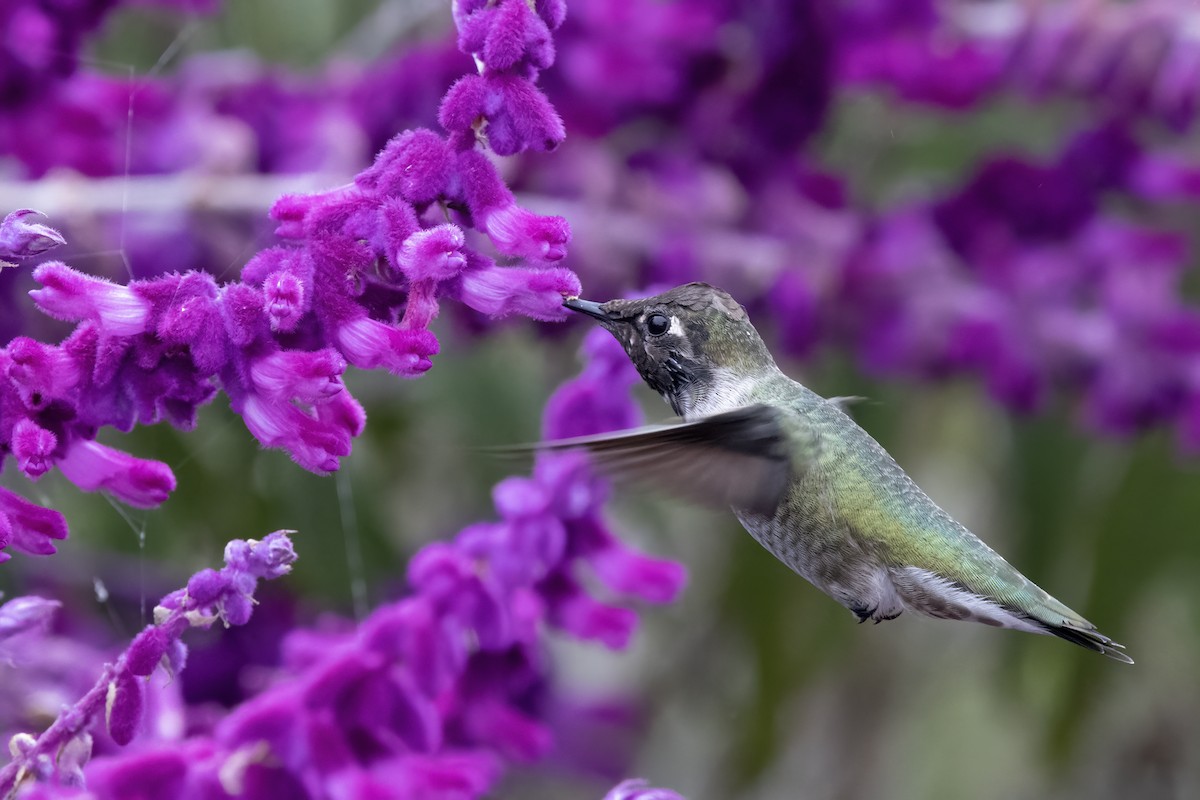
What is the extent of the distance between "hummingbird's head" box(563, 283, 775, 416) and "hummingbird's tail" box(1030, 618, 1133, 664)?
9.0 inches

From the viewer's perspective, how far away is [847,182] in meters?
1.35

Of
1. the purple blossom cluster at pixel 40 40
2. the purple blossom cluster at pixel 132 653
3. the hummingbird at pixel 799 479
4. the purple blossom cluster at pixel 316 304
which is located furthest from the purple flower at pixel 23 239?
the purple blossom cluster at pixel 40 40

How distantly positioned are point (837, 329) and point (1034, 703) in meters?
0.64

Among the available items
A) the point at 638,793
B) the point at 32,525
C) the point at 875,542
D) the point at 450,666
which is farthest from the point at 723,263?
the point at 32,525

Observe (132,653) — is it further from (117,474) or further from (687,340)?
(687,340)

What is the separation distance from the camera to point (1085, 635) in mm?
803

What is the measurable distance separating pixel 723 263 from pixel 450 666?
0.54 metres

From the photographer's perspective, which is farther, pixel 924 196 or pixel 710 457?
pixel 924 196

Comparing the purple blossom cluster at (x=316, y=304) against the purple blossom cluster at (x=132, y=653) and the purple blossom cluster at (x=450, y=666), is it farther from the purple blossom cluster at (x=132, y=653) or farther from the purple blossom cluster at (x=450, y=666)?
the purple blossom cluster at (x=450, y=666)

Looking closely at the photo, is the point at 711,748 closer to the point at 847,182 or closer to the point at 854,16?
the point at 847,182

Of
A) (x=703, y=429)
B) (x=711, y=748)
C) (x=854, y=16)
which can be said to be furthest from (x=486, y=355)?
(x=703, y=429)

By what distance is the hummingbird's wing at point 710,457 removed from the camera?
68cm

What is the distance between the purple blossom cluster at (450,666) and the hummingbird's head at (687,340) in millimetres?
47

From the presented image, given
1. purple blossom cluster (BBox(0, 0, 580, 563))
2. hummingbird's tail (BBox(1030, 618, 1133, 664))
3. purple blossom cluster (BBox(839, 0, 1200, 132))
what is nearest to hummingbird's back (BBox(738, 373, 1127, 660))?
hummingbird's tail (BBox(1030, 618, 1133, 664))
